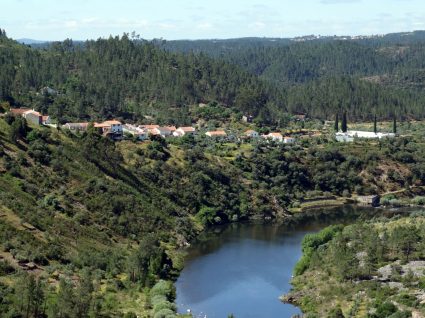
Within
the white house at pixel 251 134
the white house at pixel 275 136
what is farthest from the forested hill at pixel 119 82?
the white house at pixel 275 136

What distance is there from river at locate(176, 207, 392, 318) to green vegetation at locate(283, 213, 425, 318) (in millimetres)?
2722

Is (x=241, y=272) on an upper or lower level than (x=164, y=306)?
lower

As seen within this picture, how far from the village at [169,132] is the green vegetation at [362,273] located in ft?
160

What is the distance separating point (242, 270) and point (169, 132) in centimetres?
5956

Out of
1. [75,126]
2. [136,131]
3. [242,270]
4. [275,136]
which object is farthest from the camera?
[275,136]

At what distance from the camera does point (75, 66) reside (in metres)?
178

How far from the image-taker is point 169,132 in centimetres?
13438

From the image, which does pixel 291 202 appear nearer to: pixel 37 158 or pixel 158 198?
pixel 158 198

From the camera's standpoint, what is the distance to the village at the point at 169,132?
115 m

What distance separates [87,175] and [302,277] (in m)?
34.6

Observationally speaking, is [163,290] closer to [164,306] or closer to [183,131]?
[164,306]

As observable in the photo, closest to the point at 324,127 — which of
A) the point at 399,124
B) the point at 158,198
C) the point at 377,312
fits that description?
the point at 399,124

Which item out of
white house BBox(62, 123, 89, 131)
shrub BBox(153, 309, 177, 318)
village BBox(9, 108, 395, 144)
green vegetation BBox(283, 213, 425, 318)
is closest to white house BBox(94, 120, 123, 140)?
village BBox(9, 108, 395, 144)

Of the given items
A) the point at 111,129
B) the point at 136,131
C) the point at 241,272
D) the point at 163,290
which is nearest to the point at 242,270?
the point at 241,272
